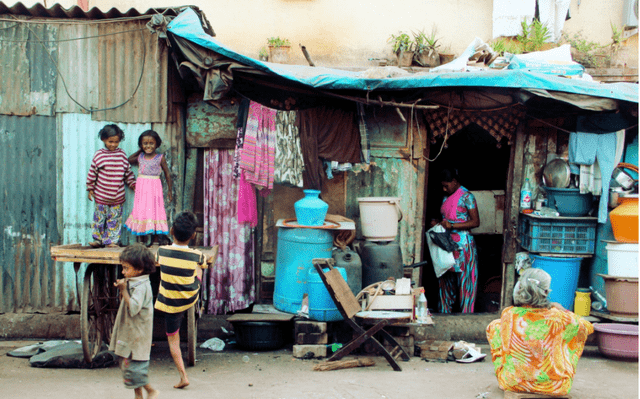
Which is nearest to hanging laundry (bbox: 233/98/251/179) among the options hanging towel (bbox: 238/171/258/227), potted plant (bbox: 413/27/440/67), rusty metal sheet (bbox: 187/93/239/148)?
hanging towel (bbox: 238/171/258/227)

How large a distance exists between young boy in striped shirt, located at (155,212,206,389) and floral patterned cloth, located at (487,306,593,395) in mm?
2767

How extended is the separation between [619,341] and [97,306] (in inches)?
225

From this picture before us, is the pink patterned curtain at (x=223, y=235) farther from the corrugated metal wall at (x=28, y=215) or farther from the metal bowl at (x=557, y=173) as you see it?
the metal bowl at (x=557, y=173)

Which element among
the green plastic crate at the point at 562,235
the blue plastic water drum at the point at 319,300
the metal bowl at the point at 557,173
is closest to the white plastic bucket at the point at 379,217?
the blue plastic water drum at the point at 319,300

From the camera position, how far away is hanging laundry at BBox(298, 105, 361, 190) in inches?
261

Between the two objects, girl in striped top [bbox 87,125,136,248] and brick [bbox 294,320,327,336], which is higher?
girl in striped top [bbox 87,125,136,248]

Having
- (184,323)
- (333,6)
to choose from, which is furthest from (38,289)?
(333,6)

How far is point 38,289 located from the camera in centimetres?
659

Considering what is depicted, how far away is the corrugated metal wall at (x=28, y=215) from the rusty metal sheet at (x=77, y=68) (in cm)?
34

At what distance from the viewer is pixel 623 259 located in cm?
662

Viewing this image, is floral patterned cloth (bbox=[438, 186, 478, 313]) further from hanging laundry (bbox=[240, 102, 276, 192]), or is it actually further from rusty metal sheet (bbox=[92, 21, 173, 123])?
rusty metal sheet (bbox=[92, 21, 173, 123])

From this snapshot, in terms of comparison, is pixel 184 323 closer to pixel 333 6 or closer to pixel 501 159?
pixel 333 6

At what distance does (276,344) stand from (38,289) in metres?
2.98

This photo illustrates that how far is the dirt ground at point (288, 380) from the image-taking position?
4.85 meters
